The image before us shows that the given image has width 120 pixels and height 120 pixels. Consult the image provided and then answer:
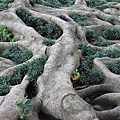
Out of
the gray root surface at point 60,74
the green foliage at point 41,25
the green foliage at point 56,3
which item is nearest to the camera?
the gray root surface at point 60,74

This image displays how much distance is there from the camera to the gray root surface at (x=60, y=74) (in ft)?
12.6

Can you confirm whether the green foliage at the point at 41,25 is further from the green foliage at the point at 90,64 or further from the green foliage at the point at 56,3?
the green foliage at the point at 56,3

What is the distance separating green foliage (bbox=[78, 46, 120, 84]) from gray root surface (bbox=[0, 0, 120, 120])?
12 centimetres

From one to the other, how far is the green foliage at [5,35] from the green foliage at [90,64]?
1.68 meters

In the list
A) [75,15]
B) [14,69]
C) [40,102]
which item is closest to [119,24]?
[75,15]

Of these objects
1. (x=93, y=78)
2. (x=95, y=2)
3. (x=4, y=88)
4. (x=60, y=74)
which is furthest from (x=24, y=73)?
(x=95, y=2)

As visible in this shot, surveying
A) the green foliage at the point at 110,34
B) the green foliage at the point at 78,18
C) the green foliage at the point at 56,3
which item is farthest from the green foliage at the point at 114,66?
the green foliage at the point at 56,3

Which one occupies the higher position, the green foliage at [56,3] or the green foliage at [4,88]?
the green foliage at [4,88]

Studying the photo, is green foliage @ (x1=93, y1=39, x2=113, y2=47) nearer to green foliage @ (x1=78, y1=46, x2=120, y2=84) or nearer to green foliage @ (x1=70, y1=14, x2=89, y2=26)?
green foliage @ (x1=78, y1=46, x2=120, y2=84)

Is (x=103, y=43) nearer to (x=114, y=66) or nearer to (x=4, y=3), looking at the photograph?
(x=114, y=66)

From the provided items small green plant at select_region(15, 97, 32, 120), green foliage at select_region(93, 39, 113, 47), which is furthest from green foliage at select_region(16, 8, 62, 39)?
small green plant at select_region(15, 97, 32, 120)

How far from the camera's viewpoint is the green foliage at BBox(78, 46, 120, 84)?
16.6 ft

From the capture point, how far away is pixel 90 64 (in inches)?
215

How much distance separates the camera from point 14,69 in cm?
500
